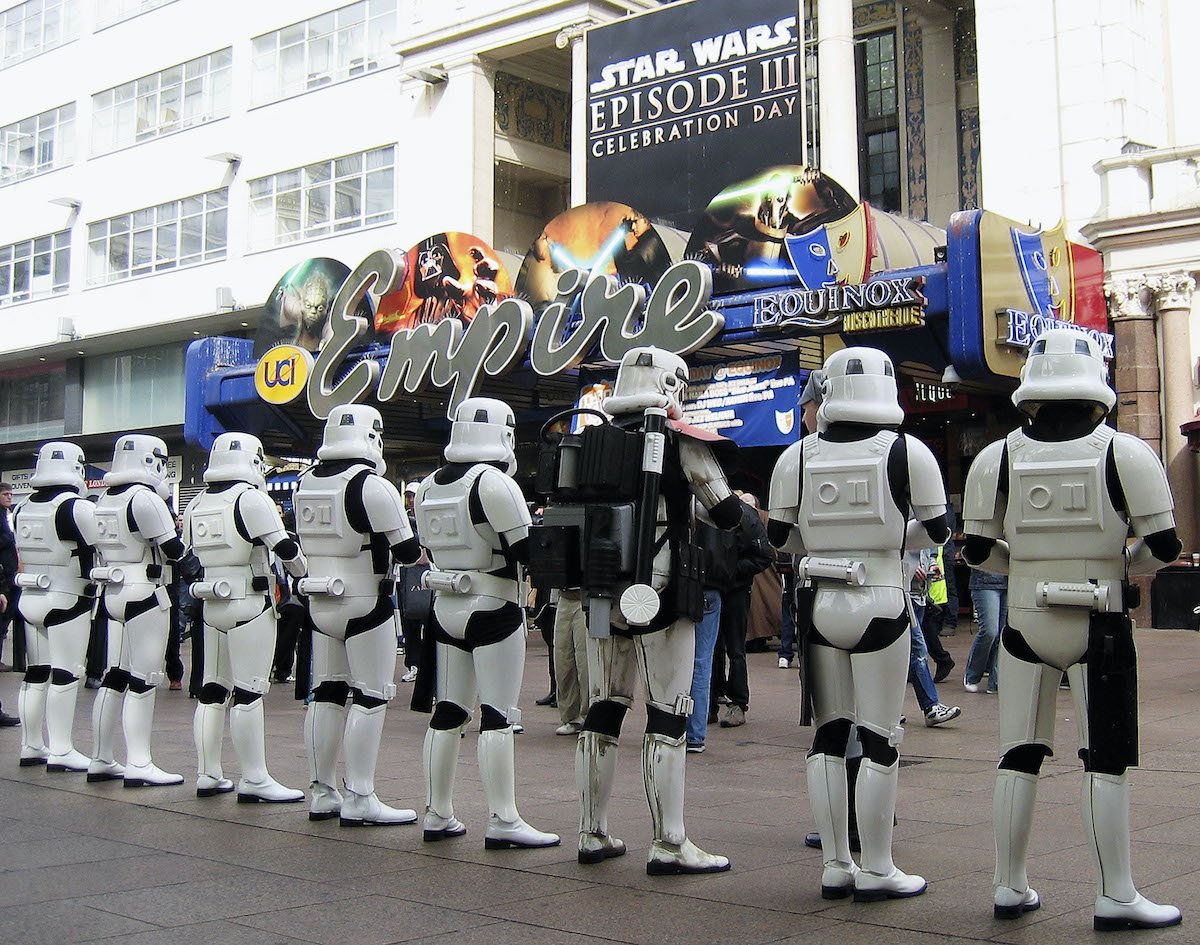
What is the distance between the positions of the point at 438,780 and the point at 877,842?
2222mm

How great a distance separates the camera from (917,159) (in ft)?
84.9

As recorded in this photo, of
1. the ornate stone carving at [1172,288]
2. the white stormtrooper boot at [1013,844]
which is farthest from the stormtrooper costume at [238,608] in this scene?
the ornate stone carving at [1172,288]

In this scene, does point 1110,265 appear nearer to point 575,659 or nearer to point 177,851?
point 575,659

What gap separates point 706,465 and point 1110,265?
15.8 meters

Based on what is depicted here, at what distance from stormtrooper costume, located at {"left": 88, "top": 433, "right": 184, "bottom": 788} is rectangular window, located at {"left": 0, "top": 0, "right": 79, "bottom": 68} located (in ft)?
102

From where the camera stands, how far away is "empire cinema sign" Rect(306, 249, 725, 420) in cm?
1883

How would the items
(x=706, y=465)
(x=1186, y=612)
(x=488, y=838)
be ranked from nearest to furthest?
(x=706, y=465) < (x=488, y=838) < (x=1186, y=612)

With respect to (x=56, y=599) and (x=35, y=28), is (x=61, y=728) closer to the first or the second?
(x=56, y=599)

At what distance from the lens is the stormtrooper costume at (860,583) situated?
533 cm

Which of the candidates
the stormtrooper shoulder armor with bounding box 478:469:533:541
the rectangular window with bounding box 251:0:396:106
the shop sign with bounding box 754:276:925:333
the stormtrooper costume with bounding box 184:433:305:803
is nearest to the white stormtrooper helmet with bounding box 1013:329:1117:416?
the stormtrooper shoulder armor with bounding box 478:469:533:541

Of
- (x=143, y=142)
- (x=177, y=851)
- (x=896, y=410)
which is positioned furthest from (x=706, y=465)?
(x=143, y=142)

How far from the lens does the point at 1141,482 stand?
491 centimetres

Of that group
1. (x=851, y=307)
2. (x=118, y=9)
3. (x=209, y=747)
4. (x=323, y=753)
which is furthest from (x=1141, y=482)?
(x=118, y=9)

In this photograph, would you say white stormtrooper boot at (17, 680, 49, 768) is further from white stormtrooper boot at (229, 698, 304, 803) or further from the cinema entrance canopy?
the cinema entrance canopy
